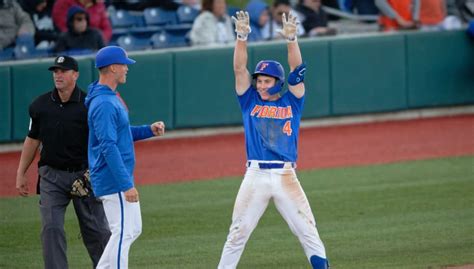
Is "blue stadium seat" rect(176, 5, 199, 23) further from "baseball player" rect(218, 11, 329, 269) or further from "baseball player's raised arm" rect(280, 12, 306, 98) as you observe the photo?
"baseball player's raised arm" rect(280, 12, 306, 98)

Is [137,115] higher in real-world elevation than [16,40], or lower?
lower

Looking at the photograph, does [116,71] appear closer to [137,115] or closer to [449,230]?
[449,230]

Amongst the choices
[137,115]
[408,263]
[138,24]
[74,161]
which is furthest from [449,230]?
[138,24]

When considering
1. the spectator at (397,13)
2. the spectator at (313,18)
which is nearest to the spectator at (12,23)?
the spectator at (313,18)

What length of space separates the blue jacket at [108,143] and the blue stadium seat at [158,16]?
399 inches

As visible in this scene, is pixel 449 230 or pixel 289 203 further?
pixel 449 230

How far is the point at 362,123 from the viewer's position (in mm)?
18062

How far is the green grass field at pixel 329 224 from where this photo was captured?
9.16m

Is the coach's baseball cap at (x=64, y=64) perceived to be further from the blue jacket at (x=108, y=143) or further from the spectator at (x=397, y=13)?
the spectator at (x=397, y=13)

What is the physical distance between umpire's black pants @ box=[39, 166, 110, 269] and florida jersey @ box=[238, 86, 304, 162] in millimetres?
1217

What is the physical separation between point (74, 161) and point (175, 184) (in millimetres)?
5651

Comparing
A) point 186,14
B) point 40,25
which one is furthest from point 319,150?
point 40,25

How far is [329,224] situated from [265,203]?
10.8 ft

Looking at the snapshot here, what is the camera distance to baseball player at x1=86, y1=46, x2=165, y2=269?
22.6 ft
